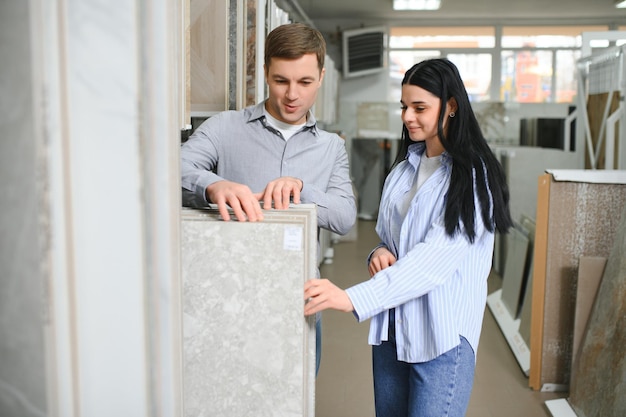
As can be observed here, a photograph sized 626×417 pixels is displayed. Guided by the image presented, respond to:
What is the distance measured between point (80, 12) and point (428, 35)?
10005mm

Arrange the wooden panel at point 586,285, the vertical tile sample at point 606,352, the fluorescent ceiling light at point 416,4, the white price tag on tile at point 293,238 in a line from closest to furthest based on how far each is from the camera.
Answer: the white price tag on tile at point 293,238 → the vertical tile sample at point 606,352 → the wooden panel at point 586,285 → the fluorescent ceiling light at point 416,4

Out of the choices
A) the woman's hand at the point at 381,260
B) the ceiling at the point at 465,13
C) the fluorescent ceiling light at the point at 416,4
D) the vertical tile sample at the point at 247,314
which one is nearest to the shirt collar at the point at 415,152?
the woman's hand at the point at 381,260

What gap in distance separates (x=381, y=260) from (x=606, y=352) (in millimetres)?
1665

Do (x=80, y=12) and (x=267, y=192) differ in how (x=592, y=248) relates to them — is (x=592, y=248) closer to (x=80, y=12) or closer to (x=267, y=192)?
(x=267, y=192)

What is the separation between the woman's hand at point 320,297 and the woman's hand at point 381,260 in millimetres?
252

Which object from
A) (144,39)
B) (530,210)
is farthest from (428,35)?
(144,39)

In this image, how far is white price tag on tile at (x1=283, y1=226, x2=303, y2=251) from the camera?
3.50ft

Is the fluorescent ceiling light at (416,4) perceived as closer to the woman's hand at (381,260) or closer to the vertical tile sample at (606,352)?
the vertical tile sample at (606,352)

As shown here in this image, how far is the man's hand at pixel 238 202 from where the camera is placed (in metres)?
1.09

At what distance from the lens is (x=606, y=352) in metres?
2.64

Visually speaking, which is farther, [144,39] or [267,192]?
[267,192]

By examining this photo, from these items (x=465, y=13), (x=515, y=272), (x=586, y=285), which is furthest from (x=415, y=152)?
(x=465, y=13)

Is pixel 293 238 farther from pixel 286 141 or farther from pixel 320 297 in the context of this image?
pixel 286 141

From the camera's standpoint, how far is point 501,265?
18.5ft
